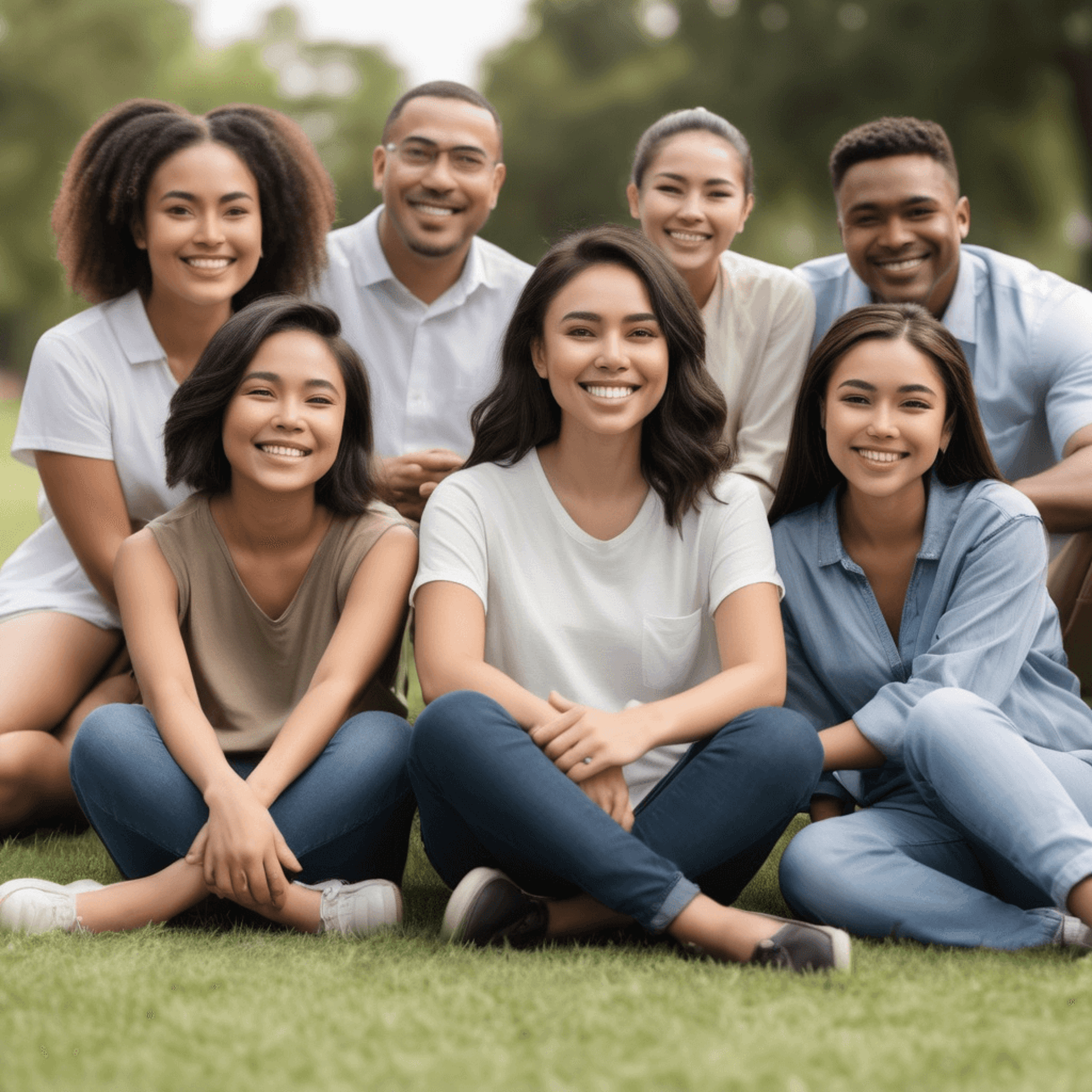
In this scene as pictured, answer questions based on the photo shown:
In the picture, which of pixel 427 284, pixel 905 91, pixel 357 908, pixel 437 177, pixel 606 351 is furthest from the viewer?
pixel 905 91

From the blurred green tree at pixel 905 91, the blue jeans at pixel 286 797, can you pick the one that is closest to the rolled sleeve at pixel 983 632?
the blue jeans at pixel 286 797

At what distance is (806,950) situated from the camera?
7.34ft

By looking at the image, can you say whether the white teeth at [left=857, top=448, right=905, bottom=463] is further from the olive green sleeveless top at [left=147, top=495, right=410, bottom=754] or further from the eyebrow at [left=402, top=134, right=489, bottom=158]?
the eyebrow at [left=402, top=134, right=489, bottom=158]

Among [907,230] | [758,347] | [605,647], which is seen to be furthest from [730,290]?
[605,647]

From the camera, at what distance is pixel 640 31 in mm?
20094

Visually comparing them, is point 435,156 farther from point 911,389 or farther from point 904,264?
point 911,389

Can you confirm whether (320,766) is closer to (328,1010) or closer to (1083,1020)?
(328,1010)

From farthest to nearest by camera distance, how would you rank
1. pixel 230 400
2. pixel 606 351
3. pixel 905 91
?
pixel 905 91
pixel 230 400
pixel 606 351

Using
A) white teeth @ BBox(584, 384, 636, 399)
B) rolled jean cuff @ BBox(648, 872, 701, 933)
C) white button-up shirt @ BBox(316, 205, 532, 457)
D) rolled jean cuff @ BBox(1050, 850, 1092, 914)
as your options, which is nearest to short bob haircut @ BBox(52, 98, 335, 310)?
white button-up shirt @ BBox(316, 205, 532, 457)

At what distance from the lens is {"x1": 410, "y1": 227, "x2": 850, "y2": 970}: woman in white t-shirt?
2.35 metres

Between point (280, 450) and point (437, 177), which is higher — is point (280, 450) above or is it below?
below

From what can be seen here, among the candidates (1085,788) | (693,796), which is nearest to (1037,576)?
(1085,788)

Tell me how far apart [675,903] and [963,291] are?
2.49 m

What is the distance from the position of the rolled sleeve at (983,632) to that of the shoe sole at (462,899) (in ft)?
2.70
